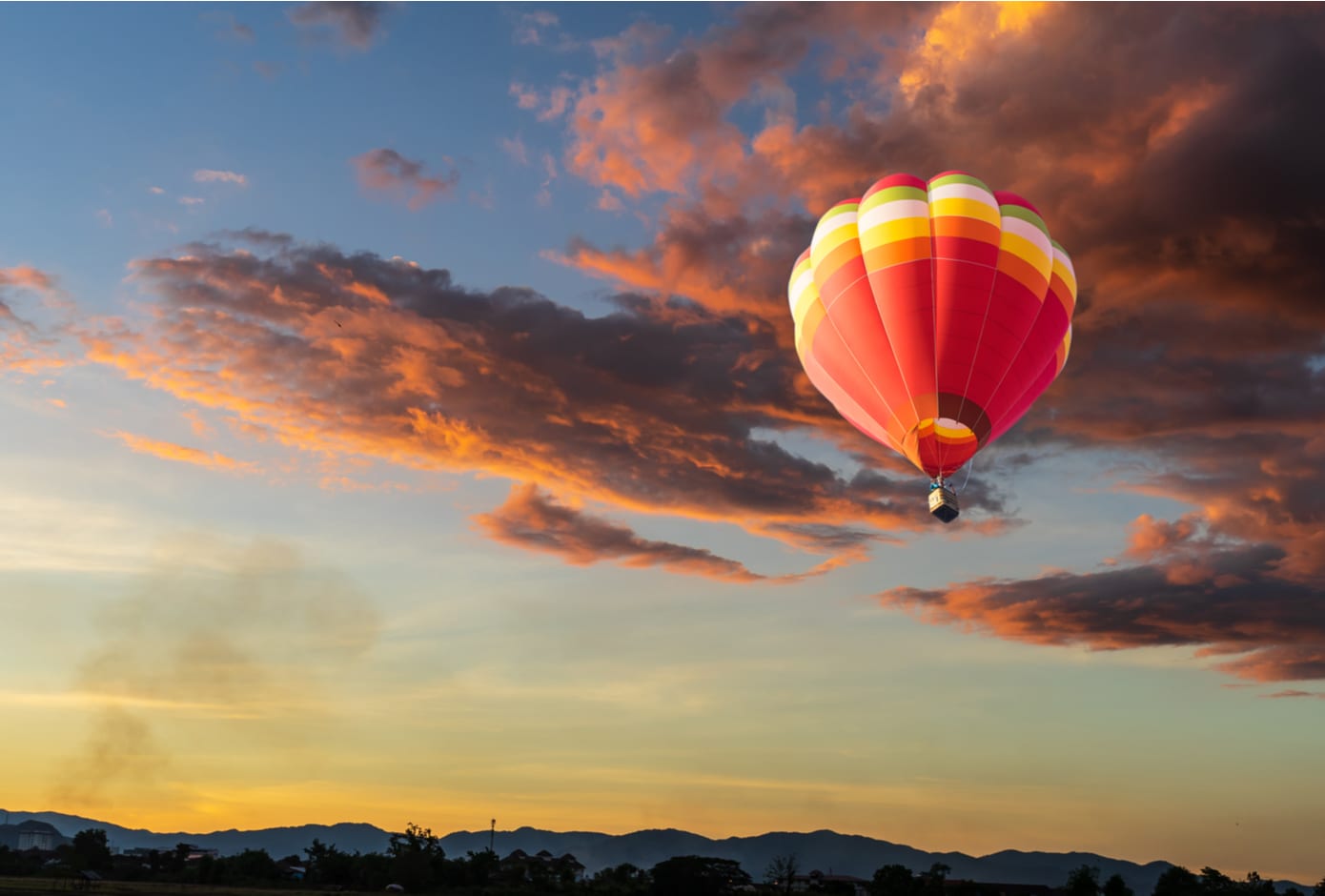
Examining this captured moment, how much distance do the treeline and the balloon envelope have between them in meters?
71.4

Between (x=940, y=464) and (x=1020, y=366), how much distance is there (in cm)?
494

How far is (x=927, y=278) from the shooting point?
1748 inches

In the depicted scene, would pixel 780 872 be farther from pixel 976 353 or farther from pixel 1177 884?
pixel 976 353

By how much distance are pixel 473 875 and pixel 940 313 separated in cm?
9668

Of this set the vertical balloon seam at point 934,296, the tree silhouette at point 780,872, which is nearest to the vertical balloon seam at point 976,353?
the vertical balloon seam at point 934,296

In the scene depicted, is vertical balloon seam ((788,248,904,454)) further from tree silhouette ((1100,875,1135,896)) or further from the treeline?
tree silhouette ((1100,875,1135,896))

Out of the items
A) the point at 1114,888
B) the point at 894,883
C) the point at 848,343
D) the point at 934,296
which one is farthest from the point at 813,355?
the point at 1114,888

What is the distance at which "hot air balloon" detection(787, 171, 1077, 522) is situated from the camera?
44156 millimetres

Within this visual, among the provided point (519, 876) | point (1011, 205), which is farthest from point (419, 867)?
point (1011, 205)

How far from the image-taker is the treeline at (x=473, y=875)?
109688mm

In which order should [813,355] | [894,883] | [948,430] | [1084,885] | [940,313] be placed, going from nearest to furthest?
1. [940,313]
2. [948,430]
3. [813,355]
4. [894,883]
5. [1084,885]

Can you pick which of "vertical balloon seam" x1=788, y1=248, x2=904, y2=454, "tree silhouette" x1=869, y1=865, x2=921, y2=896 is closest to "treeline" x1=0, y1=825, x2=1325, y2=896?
"tree silhouette" x1=869, y1=865, x2=921, y2=896

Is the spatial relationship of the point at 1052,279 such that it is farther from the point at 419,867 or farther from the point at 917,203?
the point at 419,867

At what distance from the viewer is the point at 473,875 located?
4793 inches
